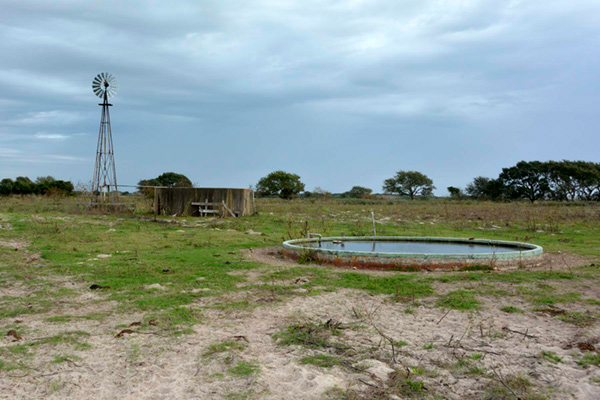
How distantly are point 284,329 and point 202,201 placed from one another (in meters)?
15.6

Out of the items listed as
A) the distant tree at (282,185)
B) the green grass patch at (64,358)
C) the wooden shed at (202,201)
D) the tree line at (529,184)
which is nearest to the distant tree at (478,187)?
the tree line at (529,184)

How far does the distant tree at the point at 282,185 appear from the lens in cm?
4369

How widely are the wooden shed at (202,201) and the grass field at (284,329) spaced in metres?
10.4

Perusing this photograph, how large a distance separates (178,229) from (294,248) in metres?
6.65

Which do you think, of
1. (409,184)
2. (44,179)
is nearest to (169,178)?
(44,179)

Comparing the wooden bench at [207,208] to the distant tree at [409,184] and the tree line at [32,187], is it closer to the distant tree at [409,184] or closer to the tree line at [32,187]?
the tree line at [32,187]

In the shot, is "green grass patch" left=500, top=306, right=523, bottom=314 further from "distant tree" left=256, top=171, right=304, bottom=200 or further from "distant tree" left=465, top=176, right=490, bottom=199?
"distant tree" left=465, top=176, right=490, bottom=199

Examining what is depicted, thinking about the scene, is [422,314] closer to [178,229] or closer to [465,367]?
[465,367]

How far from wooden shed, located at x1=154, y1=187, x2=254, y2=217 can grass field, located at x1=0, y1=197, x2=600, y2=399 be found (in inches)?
409

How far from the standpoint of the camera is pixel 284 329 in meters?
4.91

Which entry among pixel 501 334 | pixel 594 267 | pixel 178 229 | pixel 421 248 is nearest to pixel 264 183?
pixel 178 229

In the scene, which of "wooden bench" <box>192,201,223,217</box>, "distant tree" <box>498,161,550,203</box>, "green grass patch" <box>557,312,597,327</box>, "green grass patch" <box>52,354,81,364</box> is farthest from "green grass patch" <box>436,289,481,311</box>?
"distant tree" <box>498,161,550,203</box>

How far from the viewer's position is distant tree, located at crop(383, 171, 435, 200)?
59156 millimetres

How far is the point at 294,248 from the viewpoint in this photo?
9219mm
